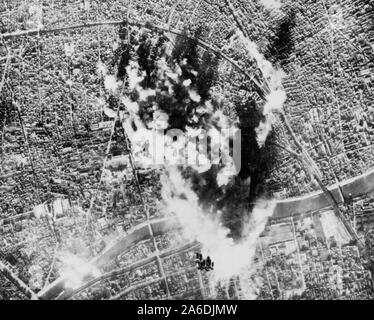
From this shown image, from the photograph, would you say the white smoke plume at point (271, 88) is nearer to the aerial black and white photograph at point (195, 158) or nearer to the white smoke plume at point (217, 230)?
the aerial black and white photograph at point (195, 158)

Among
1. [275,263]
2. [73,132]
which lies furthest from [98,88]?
[275,263]

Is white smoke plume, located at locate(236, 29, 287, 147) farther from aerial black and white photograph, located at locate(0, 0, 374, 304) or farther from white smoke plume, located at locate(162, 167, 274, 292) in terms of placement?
white smoke plume, located at locate(162, 167, 274, 292)

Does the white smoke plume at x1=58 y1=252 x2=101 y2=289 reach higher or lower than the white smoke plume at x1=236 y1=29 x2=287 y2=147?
lower

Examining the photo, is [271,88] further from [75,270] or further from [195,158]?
[75,270]

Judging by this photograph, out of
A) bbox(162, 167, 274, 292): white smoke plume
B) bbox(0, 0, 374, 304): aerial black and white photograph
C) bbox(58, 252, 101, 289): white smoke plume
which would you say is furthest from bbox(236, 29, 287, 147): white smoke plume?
bbox(58, 252, 101, 289): white smoke plume

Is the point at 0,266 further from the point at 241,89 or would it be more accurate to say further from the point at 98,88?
the point at 241,89

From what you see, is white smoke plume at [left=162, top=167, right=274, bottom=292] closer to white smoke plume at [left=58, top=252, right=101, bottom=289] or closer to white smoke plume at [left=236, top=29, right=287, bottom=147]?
white smoke plume at [left=236, top=29, right=287, bottom=147]
